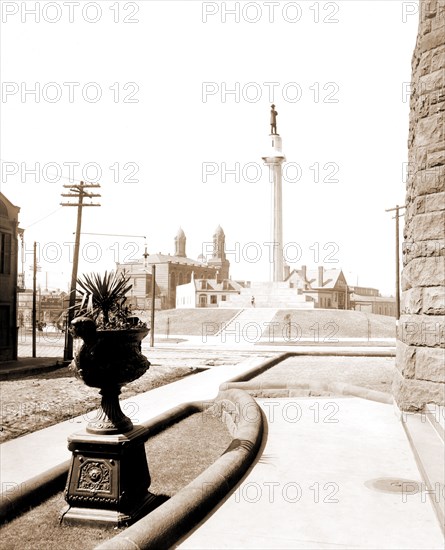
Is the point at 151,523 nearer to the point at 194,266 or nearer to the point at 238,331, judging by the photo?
the point at 238,331

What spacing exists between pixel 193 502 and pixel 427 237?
6173mm

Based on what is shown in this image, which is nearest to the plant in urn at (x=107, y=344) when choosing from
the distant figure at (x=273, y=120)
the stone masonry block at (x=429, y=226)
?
the stone masonry block at (x=429, y=226)

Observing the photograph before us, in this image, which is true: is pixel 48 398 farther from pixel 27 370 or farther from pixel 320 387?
pixel 27 370

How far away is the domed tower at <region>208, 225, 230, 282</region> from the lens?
14662 cm

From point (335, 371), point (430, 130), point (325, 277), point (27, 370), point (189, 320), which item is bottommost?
point (27, 370)

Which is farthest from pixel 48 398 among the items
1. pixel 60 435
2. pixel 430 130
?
pixel 430 130

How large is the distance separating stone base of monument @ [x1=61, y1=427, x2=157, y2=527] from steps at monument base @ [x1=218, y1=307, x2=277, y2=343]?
35.5m

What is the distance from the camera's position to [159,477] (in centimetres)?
761

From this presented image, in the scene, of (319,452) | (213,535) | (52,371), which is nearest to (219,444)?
(319,452)

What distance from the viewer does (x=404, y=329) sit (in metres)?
9.72

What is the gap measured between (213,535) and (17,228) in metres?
23.9

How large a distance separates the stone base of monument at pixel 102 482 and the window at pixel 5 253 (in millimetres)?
21072

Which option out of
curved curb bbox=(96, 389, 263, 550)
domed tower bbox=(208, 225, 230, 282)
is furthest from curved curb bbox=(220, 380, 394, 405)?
domed tower bbox=(208, 225, 230, 282)

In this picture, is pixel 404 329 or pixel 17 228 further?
pixel 17 228
